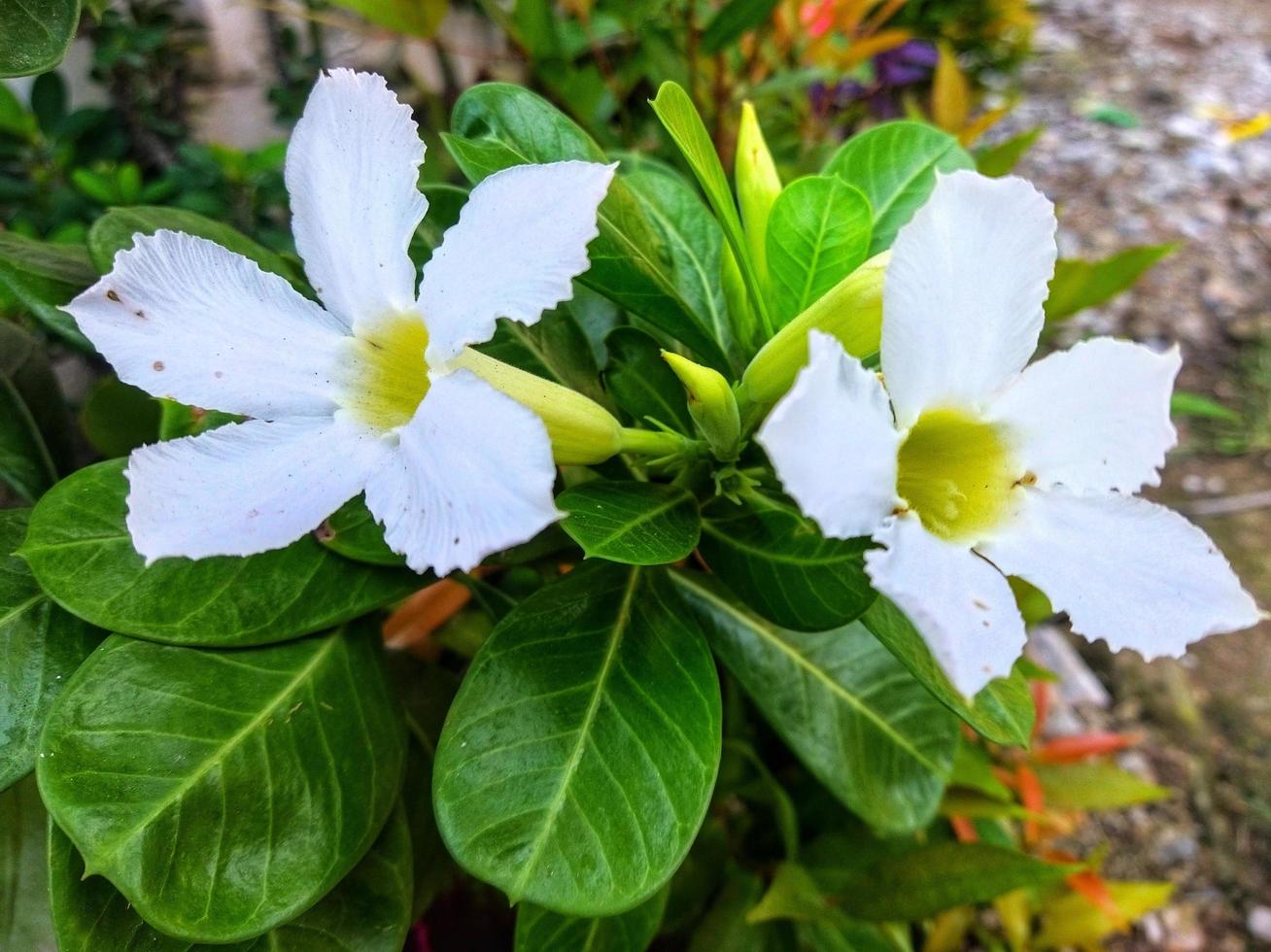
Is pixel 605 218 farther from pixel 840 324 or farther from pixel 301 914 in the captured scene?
pixel 301 914

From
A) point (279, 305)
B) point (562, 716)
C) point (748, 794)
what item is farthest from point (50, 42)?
point (748, 794)

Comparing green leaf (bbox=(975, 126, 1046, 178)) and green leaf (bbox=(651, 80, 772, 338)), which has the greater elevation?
green leaf (bbox=(651, 80, 772, 338))

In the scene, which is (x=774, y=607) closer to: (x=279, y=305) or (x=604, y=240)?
(x=604, y=240)

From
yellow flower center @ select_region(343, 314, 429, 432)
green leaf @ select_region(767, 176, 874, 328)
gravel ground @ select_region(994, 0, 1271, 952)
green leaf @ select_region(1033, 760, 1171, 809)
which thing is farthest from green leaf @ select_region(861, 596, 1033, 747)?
gravel ground @ select_region(994, 0, 1271, 952)

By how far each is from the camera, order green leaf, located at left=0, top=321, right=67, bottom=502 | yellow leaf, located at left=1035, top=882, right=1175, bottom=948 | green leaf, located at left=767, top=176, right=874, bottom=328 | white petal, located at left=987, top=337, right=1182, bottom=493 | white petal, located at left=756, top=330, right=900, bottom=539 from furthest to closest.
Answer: yellow leaf, located at left=1035, top=882, right=1175, bottom=948 < green leaf, located at left=0, top=321, right=67, bottom=502 < green leaf, located at left=767, top=176, right=874, bottom=328 < white petal, located at left=987, top=337, right=1182, bottom=493 < white petal, located at left=756, top=330, right=900, bottom=539

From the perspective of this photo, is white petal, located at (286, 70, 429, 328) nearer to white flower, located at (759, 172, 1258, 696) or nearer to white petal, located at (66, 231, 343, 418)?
white petal, located at (66, 231, 343, 418)

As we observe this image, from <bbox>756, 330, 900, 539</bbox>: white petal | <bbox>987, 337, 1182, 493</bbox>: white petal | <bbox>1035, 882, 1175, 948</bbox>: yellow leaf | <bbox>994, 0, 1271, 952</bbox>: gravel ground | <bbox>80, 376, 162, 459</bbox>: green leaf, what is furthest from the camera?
<bbox>994, 0, 1271, 952</bbox>: gravel ground

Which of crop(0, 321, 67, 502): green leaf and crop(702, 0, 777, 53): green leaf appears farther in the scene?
Answer: crop(702, 0, 777, 53): green leaf

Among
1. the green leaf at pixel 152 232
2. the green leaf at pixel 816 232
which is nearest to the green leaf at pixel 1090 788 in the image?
the green leaf at pixel 816 232
